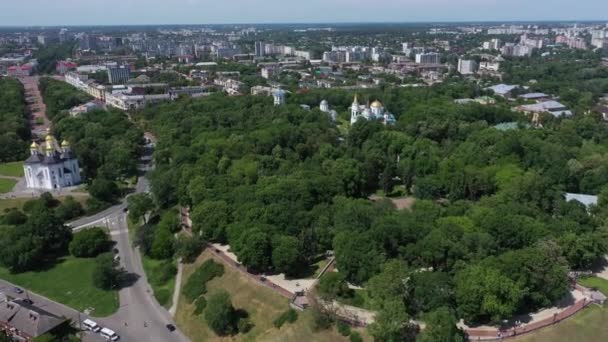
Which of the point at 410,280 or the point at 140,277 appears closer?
the point at 410,280

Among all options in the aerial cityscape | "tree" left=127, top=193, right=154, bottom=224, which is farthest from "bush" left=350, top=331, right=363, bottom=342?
"tree" left=127, top=193, right=154, bottom=224

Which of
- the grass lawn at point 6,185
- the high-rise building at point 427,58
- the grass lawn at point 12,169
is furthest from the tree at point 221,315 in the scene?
the high-rise building at point 427,58

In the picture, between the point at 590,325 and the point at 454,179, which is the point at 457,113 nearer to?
the point at 454,179

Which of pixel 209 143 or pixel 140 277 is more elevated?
pixel 209 143

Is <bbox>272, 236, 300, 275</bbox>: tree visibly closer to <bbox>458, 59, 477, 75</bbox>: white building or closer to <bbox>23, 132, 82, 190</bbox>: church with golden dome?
<bbox>23, 132, 82, 190</bbox>: church with golden dome

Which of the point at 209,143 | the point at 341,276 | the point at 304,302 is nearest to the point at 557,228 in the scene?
the point at 341,276

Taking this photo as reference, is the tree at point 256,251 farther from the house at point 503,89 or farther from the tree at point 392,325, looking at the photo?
the house at point 503,89

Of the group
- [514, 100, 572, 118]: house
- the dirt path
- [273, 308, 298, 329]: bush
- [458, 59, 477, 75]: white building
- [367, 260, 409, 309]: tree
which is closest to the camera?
[367, 260, 409, 309]: tree
